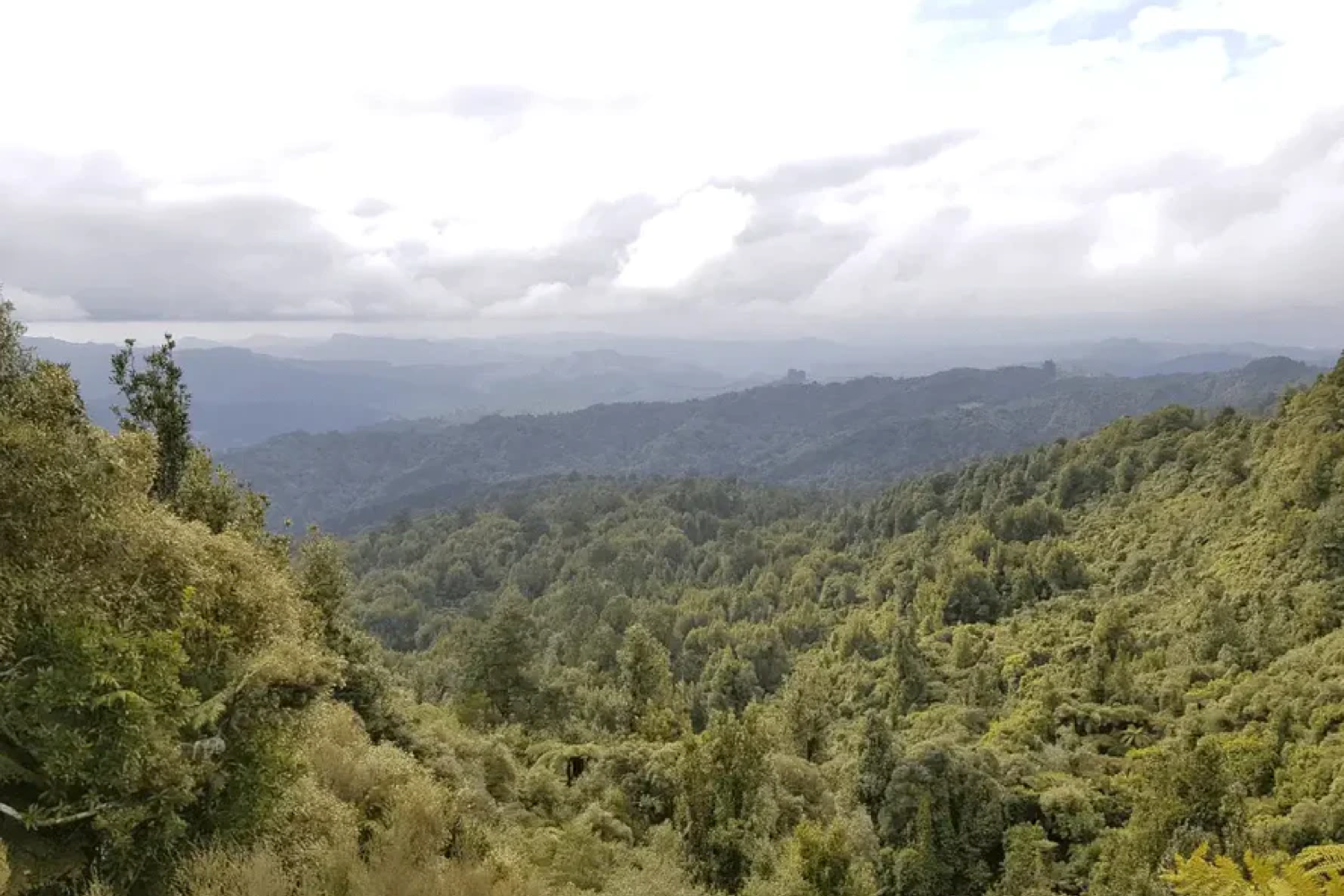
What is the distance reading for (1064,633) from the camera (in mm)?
62156

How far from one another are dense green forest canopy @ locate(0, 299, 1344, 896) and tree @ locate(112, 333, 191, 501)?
0.36 ft

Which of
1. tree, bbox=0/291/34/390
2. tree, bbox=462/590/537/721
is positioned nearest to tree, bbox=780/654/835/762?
tree, bbox=462/590/537/721

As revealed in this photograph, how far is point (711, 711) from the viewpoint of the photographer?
1945 inches

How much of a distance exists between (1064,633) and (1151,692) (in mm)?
15806

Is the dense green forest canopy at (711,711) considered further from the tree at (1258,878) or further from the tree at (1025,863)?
the tree at (1025,863)

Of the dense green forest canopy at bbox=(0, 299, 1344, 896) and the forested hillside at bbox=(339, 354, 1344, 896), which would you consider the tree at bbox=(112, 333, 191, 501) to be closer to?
the dense green forest canopy at bbox=(0, 299, 1344, 896)

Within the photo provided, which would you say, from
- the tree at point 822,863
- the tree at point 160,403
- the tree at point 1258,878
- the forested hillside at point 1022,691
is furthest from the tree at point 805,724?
the tree at point 1258,878

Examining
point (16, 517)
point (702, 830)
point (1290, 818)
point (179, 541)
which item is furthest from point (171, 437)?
point (1290, 818)

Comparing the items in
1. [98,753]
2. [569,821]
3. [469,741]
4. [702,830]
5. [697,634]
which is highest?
[98,753]

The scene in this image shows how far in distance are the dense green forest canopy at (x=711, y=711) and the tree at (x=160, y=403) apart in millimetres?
109

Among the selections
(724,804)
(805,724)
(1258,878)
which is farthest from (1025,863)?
(1258,878)

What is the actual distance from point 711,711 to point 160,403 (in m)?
36.2

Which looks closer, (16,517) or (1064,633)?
(16,517)

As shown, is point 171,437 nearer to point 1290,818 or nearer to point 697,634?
point 1290,818
